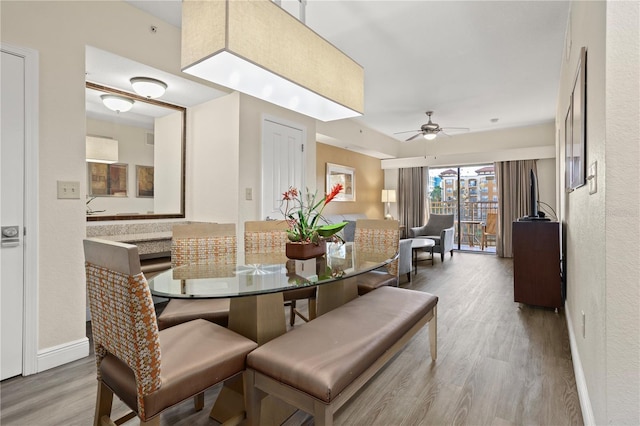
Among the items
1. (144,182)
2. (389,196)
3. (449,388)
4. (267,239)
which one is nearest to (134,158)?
(144,182)

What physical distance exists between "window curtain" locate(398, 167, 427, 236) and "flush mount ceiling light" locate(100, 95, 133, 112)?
6088 millimetres

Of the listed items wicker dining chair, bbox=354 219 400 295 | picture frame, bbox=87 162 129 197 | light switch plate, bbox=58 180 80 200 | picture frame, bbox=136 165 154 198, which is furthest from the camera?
picture frame, bbox=136 165 154 198

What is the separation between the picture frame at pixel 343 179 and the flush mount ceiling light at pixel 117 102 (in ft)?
12.1

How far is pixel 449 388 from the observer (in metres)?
1.87

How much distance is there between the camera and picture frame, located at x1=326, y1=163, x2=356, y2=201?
6205 millimetres

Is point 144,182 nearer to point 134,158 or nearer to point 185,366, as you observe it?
point 134,158

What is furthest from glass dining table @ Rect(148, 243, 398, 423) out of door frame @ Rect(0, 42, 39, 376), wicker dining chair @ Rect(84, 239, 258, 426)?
door frame @ Rect(0, 42, 39, 376)

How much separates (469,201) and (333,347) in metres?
7.06

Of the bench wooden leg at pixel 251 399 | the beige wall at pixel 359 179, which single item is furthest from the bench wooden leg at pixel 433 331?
the beige wall at pixel 359 179

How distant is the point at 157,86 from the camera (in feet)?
9.55

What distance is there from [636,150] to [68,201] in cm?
306

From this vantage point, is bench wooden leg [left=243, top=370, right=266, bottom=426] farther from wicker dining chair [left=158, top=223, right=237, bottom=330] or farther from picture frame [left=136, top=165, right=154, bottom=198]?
picture frame [left=136, top=165, right=154, bottom=198]

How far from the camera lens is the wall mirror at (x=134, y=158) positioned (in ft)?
9.35

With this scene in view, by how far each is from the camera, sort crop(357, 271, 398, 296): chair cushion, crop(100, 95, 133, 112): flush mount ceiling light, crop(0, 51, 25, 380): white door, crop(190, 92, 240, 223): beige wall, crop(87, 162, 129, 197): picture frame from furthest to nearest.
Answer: crop(190, 92, 240, 223): beige wall, crop(100, 95, 133, 112): flush mount ceiling light, crop(87, 162, 129, 197): picture frame, crop(357, 271, 398, 296): chair cushion, crop(0, 51, 25, 380): white door
